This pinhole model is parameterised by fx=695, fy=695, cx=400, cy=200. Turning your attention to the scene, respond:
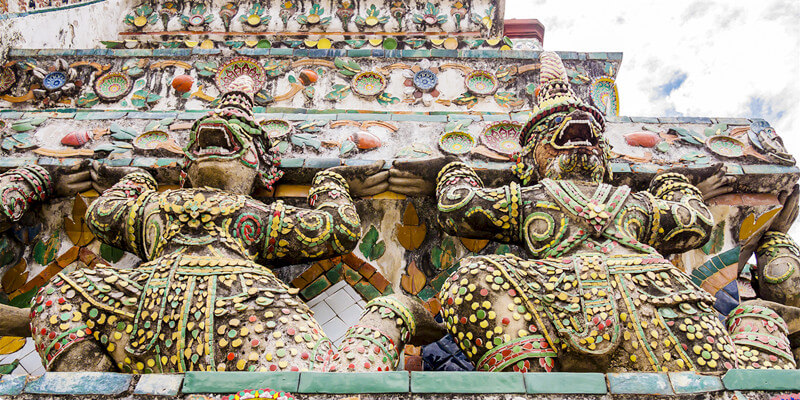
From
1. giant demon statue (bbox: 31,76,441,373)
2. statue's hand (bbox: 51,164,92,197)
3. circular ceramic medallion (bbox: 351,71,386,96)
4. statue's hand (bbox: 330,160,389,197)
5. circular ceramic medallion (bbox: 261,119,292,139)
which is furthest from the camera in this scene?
circular ceramic medallion (bbox: 351,71,386,96)

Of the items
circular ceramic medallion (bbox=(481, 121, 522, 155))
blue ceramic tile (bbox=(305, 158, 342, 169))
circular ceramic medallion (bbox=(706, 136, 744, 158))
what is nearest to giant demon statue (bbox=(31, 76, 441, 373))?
blue ceramic tile (bbox=(305, 158, 342, 169))

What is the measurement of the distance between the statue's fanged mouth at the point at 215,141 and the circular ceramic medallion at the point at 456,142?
142cm

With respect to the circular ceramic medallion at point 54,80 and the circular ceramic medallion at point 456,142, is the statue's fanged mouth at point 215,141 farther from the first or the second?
the circular ceramic medallion at point 54,80

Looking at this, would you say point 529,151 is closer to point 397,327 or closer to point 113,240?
point 397,327

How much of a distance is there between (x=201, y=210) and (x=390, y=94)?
211 centimetres

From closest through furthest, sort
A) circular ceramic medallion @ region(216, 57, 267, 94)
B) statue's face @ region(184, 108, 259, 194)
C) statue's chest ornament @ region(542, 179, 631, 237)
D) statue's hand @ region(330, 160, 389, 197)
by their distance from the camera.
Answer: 1. statue's chest ornament @ region(542, 179, 631, 237)
2. statue's face @ region(184, 108, 259, 194)
3. statue's hand @ region(330, 160, 389, 197)
4. circular ceramic medallion @ region(216, 57, 267, 94)

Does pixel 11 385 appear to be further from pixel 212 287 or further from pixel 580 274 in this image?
pixel 580 274

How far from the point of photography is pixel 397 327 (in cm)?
346

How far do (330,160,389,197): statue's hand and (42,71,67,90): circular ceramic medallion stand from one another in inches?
103

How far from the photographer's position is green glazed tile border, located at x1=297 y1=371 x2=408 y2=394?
2.73 metres

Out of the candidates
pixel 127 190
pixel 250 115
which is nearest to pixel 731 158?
pixel 250 115

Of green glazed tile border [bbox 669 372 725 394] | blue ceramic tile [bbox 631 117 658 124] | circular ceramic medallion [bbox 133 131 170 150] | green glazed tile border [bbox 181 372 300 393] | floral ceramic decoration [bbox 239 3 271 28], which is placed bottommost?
green glazed tile border [bbox 181 372 300 393]

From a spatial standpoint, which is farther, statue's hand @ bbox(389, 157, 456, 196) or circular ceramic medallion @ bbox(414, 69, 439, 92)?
circular ceramic medallion @ bbox(414, 69, 439, 92)

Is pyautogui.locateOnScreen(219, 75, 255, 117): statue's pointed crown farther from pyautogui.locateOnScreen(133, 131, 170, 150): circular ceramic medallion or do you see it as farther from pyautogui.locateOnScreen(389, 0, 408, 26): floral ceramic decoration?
pyautogui.locateOnScreen(389, 0, 408, 26): floral ceramic decoration
